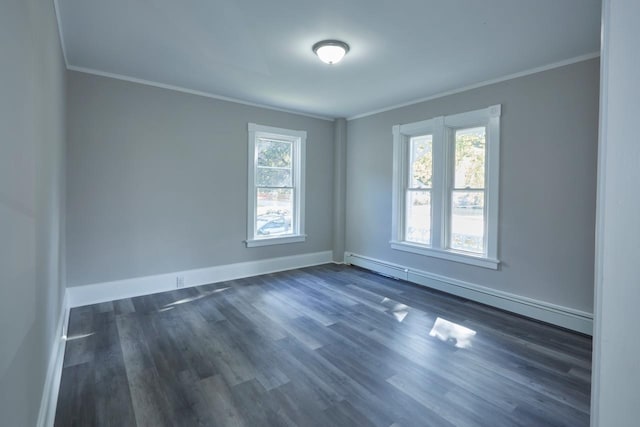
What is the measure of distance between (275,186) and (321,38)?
284cm

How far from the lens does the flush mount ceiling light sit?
2906 mm

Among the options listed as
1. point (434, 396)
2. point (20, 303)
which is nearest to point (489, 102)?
point (434, 396)

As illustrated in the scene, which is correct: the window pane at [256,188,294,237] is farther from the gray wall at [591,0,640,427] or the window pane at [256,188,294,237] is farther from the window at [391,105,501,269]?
the gray wall at [591,0,640,427]

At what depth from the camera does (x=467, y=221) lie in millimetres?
4238

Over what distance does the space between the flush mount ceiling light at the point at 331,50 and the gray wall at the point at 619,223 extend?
8.53 ft

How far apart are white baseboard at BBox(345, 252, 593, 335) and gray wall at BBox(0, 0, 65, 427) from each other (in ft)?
13.6

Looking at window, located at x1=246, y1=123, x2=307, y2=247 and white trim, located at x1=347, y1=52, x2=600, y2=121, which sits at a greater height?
white trim, located at x1=347, y1=52, x2=600, y2=121

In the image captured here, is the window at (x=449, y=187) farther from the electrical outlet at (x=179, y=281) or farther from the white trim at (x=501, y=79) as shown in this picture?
the electrical outlet at (x=179, y=281)

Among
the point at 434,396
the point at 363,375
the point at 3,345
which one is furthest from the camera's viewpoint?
the point at 363,375

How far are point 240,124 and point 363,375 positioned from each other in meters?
3.85

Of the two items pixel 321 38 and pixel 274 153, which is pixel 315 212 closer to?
pixel 274 153

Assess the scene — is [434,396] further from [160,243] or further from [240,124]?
[240,124]

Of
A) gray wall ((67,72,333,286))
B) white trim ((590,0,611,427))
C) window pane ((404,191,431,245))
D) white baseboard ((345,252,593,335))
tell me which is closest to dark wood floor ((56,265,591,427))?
white baseboard ((345,252,593,335))

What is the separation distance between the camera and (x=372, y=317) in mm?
3510
